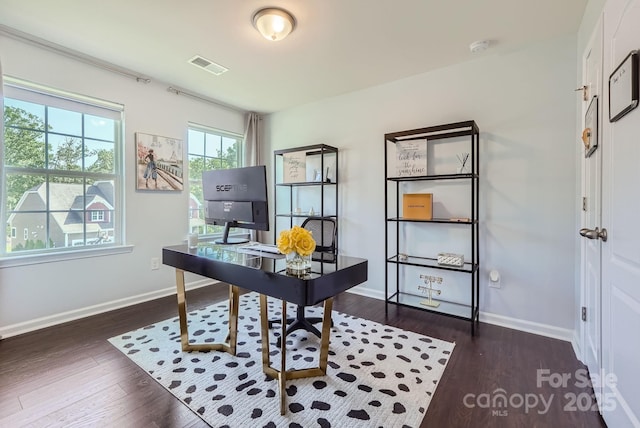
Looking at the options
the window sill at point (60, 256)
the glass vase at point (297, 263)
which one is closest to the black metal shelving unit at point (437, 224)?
the glass vase at point (297, 263)

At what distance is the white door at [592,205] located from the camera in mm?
1511

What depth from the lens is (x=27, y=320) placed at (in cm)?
246

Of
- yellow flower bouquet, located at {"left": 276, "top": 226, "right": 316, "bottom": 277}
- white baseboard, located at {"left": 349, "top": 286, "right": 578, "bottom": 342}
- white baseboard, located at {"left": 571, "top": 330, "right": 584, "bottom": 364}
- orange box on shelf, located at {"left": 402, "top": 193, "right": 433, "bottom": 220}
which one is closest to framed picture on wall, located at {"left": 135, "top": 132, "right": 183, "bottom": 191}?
yellow flower bouquet, located at {"left": 276, "top": 226, "right": 316, "bottom": 277}

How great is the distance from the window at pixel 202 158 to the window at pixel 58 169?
0.84 metres

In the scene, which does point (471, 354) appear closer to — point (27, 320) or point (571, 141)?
point (571, 141)

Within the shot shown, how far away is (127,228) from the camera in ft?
10.2

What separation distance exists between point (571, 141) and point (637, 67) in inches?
60.9

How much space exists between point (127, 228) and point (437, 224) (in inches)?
131

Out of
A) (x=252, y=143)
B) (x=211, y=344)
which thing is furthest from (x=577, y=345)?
(x=252, y=143)

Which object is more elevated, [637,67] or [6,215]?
[637,67]

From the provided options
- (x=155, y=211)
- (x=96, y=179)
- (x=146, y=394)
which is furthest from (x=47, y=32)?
(x=146, y=394)

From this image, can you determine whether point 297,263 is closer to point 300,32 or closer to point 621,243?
point 621,243

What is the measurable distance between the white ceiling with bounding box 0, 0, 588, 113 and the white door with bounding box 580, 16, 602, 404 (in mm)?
627

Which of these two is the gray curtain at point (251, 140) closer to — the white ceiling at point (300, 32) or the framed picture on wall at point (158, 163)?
the framed picture on wall at point (158, 163)
